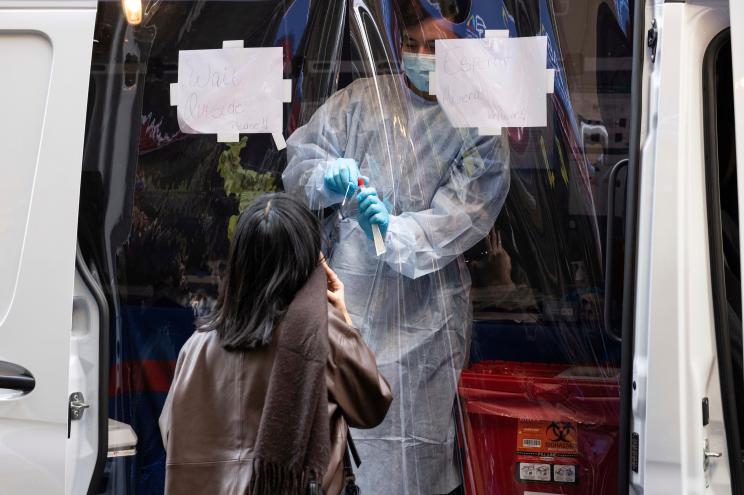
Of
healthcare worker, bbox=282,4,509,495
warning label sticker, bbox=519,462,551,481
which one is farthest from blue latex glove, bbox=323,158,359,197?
warning label sticker, bbox=519,462,551,481

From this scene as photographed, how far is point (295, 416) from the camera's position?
1.96 meters

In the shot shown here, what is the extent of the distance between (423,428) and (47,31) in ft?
5.34

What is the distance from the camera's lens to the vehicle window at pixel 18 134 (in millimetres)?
2434

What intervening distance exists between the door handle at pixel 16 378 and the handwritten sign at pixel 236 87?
0.89m

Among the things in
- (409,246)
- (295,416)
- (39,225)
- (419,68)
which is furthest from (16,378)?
(419,68)

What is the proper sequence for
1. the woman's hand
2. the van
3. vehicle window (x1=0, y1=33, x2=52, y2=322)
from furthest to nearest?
vehicle window (x1=0, y1=33, x2=52, y2=322) → the woman's hand → the van

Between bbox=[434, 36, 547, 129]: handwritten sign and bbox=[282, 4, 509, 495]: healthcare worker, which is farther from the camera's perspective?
bbox=[282, 4, 509, 495]: healthcare worker

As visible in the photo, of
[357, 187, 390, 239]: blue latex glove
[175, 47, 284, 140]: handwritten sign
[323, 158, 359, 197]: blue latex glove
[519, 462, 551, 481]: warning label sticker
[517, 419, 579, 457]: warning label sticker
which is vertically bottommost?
[519, 462, 551, 481]: warning label sticker

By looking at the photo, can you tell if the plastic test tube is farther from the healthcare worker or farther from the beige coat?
the beige coat

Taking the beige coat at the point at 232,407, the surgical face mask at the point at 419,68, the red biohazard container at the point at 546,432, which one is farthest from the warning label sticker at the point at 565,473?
the surgical face mask at the point at 419,68

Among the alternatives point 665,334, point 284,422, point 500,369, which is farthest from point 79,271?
point 665,334

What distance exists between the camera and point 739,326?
2.04 meters

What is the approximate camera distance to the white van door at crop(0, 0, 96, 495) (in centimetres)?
235

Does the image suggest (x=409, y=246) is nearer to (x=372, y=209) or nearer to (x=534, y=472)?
(x=372, y=209)
